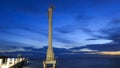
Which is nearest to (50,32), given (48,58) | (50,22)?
(50,22)

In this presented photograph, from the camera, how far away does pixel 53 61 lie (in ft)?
148

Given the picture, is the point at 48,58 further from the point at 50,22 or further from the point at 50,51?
the point at 50,22

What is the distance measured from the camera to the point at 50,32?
4753 centimetres

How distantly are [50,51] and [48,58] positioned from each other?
1.43 m

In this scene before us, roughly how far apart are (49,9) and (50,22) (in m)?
2.71

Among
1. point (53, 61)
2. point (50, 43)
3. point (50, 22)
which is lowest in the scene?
point (53, 61)

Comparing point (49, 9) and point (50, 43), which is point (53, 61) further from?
point (49, 9)

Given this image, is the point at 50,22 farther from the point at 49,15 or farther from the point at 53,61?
the point at 53,61

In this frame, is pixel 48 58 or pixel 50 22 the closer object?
pixel 48 58

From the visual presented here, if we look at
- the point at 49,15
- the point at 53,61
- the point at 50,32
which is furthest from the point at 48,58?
the point at 49,15

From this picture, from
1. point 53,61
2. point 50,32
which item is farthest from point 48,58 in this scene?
point 50,32

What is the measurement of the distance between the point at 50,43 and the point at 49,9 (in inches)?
280

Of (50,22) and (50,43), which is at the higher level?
(50,22)

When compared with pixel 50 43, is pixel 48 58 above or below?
below
